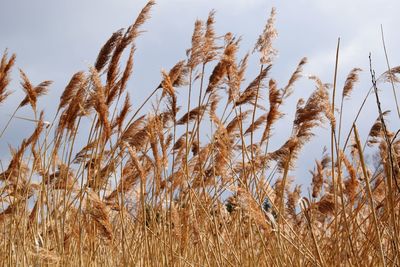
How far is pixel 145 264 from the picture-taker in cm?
339

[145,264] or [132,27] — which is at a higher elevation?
[132,27]

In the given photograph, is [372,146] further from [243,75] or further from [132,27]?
[132,27]

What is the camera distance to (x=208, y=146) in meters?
3.62

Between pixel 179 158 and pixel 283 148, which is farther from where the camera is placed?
pixel 179 158

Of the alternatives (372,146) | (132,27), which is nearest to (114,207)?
(132,27)

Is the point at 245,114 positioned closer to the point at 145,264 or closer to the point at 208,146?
the point at 208,146

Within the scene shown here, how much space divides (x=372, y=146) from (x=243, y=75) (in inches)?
32.9

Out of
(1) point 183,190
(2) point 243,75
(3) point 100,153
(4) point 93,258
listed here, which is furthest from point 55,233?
(2) point 243,75

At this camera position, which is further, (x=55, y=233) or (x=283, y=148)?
(x=55, y=233)

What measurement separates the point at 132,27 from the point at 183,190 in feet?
3.48

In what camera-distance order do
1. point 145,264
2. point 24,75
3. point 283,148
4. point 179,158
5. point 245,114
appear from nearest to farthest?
point 283,148
point 145,264
point 179,158
point 24,75
point 245,114

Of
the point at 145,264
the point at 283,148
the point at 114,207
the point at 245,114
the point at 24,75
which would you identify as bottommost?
the point at 145,264

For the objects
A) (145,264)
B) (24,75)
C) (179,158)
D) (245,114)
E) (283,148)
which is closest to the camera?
(283,148)

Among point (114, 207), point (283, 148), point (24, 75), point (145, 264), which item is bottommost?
point (145, 264)
